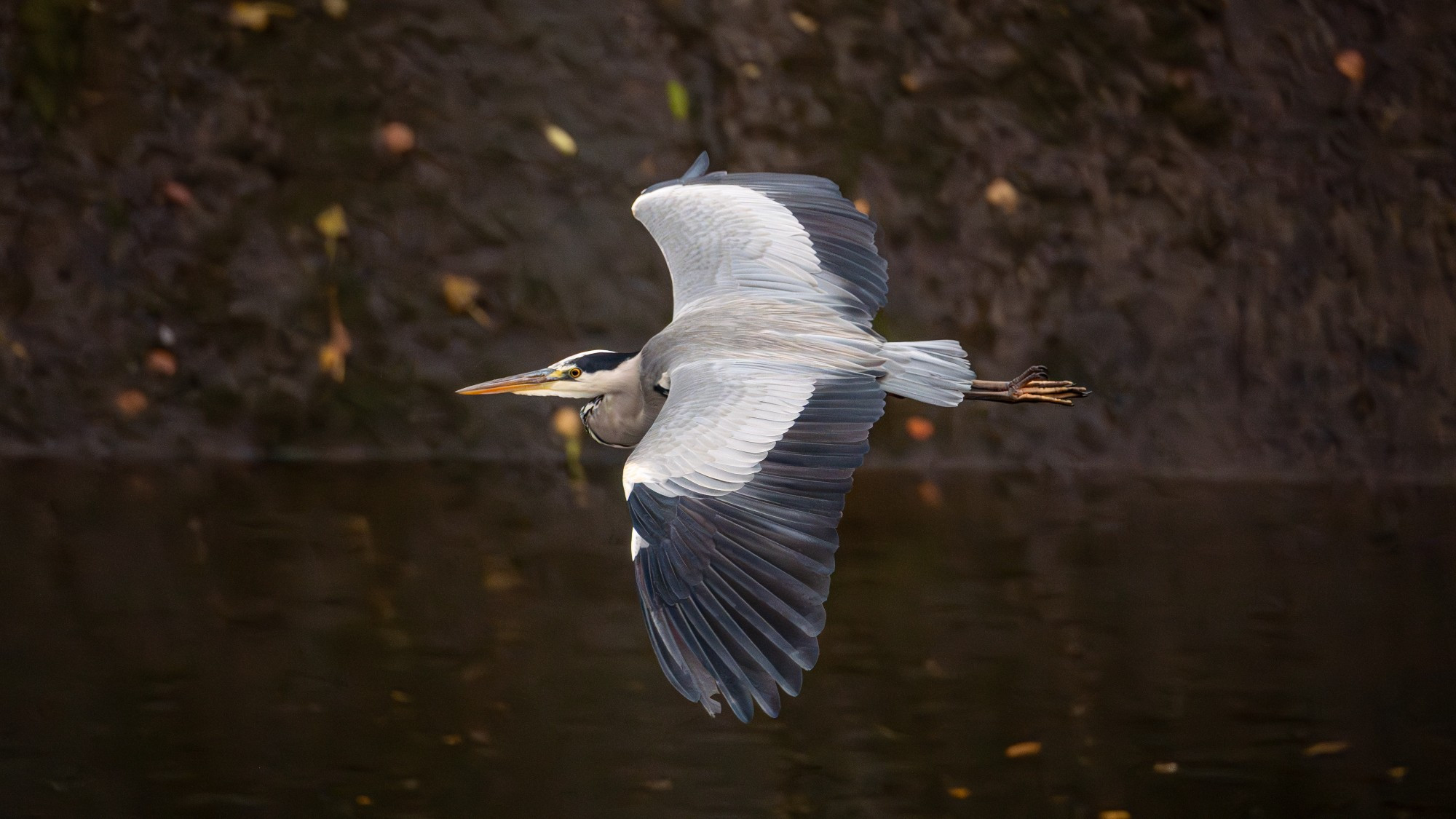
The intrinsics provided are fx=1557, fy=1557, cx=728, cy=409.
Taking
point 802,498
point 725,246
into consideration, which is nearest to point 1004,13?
point 725,246

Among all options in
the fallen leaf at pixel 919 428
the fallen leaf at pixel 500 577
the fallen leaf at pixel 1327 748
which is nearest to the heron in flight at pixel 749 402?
the fallen leaf at pixel 1327 748

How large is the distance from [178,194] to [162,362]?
2.03ft

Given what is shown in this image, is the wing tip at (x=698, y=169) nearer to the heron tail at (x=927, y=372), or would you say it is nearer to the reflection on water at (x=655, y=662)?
the heron tail at (x=927, y=372)

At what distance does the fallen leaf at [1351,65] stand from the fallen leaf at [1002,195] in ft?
3.99

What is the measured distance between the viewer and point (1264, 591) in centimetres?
439

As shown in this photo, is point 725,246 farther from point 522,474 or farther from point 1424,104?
point 1424,104

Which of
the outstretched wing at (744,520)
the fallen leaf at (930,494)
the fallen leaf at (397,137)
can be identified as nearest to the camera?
the outstretched wing at (744,520)

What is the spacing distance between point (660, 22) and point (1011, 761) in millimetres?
3166

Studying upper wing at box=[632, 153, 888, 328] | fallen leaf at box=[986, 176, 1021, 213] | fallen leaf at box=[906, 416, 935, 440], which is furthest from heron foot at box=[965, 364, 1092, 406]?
fallen leaf at box=[986, 176, 1021, 213]

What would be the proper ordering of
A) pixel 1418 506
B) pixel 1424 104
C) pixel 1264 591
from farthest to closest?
pixel 1424 104, pixel 1418 506, pixel 1264 591

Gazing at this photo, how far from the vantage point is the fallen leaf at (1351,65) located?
5.49m

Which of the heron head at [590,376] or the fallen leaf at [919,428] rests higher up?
the heron head at [590,376]

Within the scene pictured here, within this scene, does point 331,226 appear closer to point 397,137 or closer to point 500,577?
point 397,137

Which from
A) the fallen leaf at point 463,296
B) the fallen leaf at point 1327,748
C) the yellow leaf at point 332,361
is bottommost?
the yellow leaf at point 332,361
